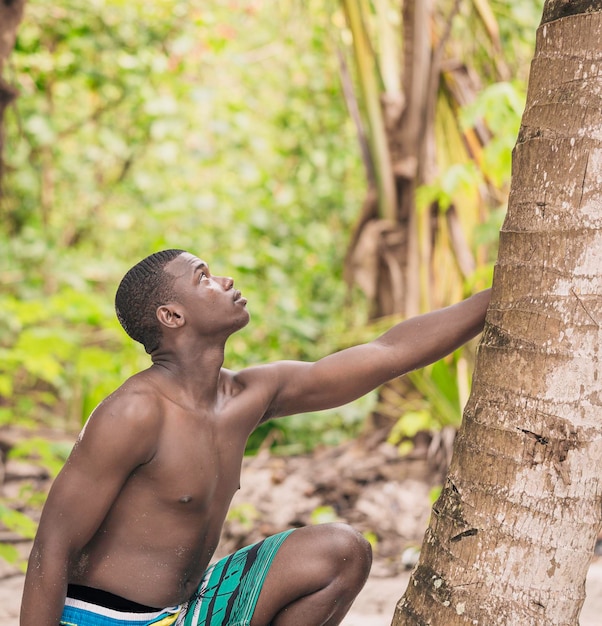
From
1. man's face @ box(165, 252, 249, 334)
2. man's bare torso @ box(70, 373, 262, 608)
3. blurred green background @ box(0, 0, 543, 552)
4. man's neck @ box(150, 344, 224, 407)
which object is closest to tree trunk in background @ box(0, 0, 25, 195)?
blurred green background @ box(0, 0, 543, 552)

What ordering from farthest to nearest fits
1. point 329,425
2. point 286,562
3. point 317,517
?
1. point 329,425
2. point 317,517
3. point 286,562

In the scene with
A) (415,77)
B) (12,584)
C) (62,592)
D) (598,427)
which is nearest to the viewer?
(598,427)

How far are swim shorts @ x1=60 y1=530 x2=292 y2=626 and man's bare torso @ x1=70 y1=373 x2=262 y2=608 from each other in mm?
36

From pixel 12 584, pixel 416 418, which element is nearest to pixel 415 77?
pixel 416 418

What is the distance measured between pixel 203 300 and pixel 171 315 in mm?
98

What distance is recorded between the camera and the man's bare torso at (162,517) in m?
2.31

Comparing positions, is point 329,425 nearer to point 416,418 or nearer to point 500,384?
point 416,418

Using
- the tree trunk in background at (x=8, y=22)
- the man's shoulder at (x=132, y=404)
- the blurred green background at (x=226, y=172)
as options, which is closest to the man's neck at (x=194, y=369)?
the man's shoulder at (x=132, y=404)

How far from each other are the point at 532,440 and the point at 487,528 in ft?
0.74

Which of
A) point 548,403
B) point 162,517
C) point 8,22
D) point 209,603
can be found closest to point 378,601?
point 209,603

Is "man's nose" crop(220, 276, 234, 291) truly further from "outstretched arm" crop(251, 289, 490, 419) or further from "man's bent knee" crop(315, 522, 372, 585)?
"man's bent knee" crop(315, 522, 372, 585)

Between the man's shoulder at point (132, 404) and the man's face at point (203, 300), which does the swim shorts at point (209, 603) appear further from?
the man's face at point (203, 300)

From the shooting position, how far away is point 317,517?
18.6 ft

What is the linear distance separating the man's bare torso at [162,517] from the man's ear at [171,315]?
0.17 meters
